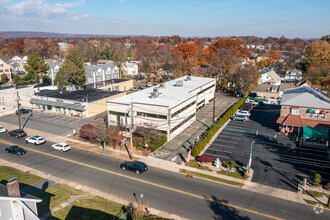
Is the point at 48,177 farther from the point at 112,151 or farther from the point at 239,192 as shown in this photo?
the point at 239,192

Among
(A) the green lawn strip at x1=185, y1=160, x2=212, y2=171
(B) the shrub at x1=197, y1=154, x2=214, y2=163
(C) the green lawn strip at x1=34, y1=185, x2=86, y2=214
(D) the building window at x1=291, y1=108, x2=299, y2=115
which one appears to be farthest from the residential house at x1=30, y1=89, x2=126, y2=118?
(D) the building window at x1=291, y1=108, x2=299, y2=115

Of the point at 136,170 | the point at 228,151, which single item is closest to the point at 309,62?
the point at 228,151

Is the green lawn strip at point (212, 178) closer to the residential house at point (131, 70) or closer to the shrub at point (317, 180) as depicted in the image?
the shrub at point (317, 180)

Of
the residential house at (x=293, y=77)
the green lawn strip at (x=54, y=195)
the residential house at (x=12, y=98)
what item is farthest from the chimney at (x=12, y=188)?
the residential house at (x=293, y=77)

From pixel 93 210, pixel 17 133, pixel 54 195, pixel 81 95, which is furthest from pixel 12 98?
pixel 93 210

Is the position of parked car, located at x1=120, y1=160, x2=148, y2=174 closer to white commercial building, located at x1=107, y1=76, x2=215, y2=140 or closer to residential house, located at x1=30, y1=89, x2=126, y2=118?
white commercial building, located at x1=107, y1=76, x2=215, y2=140

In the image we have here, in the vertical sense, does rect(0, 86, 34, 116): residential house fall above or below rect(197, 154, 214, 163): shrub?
above

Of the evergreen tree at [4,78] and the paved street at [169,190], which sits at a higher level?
the evergreen tree at [4,78]
